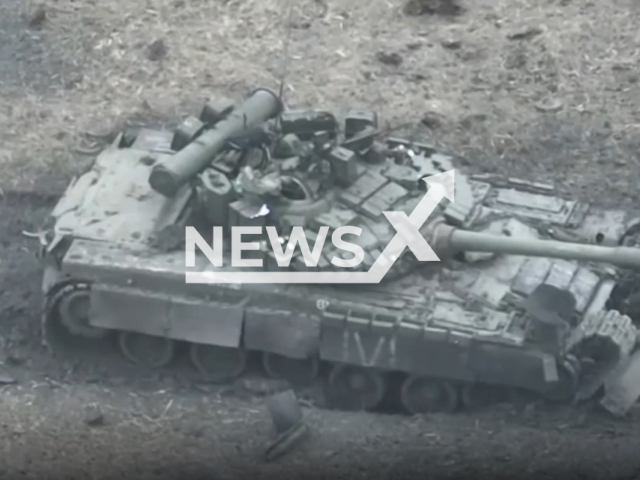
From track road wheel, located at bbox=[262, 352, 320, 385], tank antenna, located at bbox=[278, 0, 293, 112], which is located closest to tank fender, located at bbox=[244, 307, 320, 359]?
track road wheel, located at bbox=[262, 352, 320, 385]

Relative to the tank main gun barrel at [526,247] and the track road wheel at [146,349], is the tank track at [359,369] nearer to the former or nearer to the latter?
the track road wheel at [146,349]

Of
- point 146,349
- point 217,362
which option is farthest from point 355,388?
point 146,349

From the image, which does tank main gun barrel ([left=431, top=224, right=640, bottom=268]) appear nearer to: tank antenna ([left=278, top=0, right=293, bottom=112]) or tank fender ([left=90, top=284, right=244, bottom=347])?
tank fender ([left=90, top=284, right=244, bottom=347])

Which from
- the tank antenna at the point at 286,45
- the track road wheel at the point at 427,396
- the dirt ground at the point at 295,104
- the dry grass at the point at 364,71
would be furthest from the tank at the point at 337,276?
the tank antenna at the point at 286,45

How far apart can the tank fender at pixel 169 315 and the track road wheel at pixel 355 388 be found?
30.9 inches

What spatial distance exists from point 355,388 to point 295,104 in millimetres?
4329

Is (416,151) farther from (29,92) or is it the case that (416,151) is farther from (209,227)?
(29,92)

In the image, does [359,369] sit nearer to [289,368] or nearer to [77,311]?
[289,368]

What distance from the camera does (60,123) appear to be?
1451cm

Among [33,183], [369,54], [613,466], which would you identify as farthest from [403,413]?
[369,54]

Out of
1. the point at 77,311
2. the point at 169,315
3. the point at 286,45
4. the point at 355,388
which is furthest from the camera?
the point at 286,45

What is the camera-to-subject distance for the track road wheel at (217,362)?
37.3 ft

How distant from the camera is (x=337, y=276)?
35.2ft

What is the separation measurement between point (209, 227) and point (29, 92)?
4.58 m
